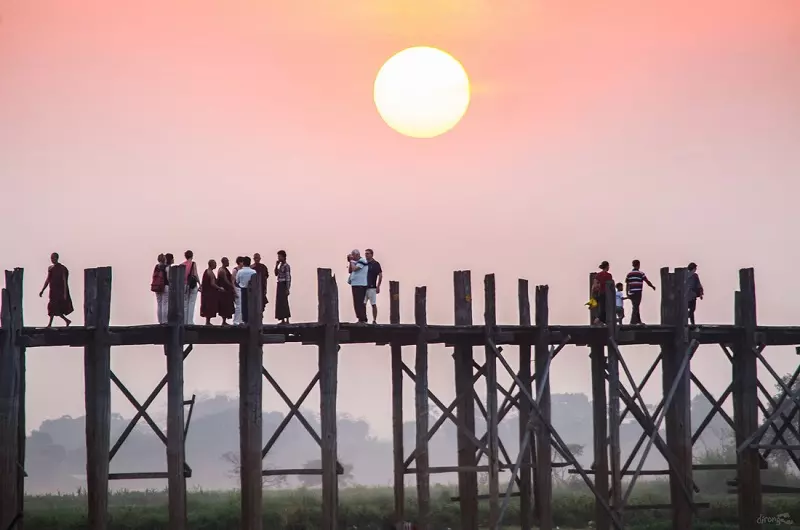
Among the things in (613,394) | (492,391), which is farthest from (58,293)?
(613,394)

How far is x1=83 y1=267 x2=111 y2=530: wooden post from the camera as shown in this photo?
22.9 meters

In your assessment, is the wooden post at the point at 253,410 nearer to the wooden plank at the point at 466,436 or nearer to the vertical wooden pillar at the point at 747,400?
the wooden plank at the point at 466,436

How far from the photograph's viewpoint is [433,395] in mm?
27656

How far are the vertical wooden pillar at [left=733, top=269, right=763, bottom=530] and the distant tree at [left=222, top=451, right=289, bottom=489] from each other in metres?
52.1

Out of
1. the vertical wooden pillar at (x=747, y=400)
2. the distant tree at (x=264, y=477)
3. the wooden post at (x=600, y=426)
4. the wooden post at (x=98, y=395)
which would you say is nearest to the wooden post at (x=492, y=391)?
the wooden post at (x=600, y=426)

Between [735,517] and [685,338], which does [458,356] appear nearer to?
[685,338]

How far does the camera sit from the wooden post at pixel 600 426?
2812cm

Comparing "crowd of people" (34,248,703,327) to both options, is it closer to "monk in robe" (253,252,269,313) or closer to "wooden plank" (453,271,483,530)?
"monk in robe" (253,252,269,313)

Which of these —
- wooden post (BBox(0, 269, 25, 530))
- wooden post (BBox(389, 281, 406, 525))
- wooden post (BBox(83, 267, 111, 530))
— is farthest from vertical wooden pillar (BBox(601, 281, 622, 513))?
wooden post (BBox(0, 269, 25, 530))

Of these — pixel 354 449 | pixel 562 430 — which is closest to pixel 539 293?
pixel 354 449

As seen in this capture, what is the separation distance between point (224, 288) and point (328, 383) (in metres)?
2.36

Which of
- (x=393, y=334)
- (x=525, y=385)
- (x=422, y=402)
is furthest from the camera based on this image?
(x=525, y=385)

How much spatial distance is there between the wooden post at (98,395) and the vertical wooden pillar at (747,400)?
12.1m

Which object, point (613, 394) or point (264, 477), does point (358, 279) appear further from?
point (264, 477)
